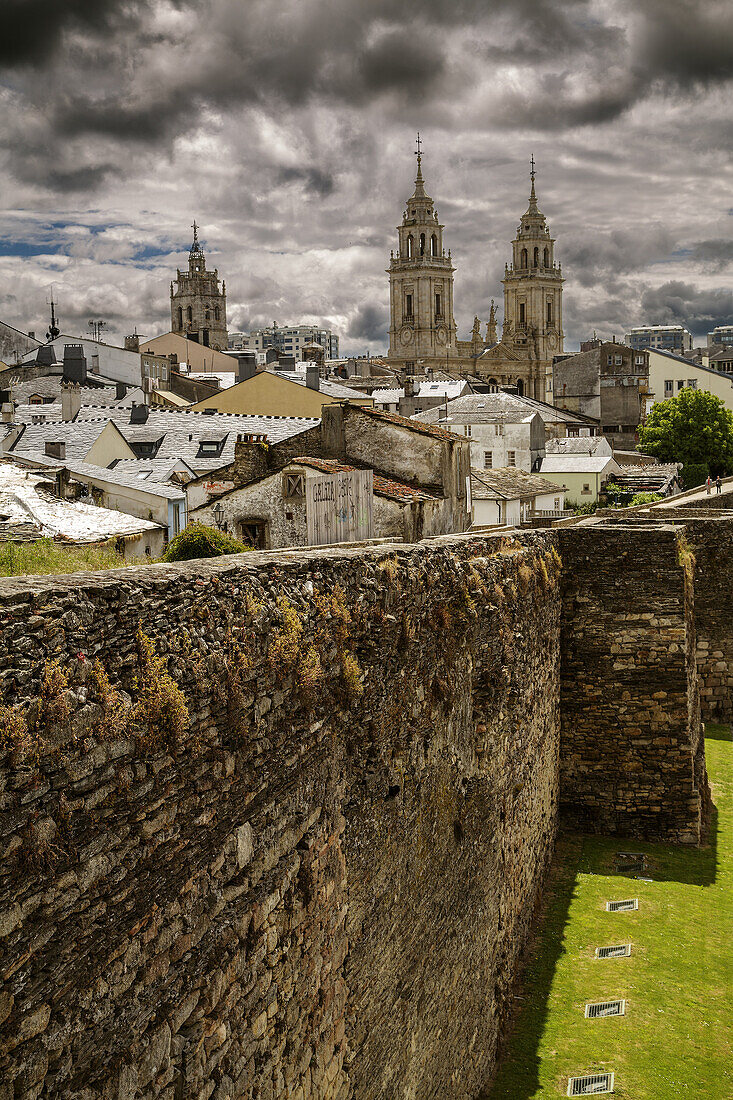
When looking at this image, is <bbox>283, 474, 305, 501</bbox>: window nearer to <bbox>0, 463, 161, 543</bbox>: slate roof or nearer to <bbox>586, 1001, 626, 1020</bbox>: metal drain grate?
<bbox>0, 463, 161, 543</bbox>: slate roof

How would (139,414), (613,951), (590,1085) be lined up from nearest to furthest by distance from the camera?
(590,1085)
(613,951)
(139,414)

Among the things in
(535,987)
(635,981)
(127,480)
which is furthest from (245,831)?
(127,480)

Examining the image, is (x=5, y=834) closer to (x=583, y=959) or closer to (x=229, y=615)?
(x=229, y=615)

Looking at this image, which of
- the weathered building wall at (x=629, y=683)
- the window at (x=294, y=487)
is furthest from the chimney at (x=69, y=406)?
the weathered building wall at (x=629, y=683)

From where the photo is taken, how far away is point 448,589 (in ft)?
28.5

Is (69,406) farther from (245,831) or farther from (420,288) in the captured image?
(420,288)

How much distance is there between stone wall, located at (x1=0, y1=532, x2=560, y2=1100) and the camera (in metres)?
3.66

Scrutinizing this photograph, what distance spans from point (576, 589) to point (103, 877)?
11.5m

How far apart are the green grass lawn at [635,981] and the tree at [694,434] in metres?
49.4

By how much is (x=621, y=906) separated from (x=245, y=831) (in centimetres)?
913

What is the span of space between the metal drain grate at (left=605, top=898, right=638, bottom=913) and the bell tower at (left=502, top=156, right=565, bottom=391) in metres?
134

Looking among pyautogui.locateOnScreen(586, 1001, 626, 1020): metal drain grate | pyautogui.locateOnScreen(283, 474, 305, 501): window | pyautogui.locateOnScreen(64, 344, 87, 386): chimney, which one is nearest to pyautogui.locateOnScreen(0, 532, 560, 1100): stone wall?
pyautogui.locateOnScreen(586, 1001, 626, 1020): metal drain grate

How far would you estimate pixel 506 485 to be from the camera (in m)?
37.4

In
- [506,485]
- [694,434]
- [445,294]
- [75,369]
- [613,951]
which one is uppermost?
[445,294]
